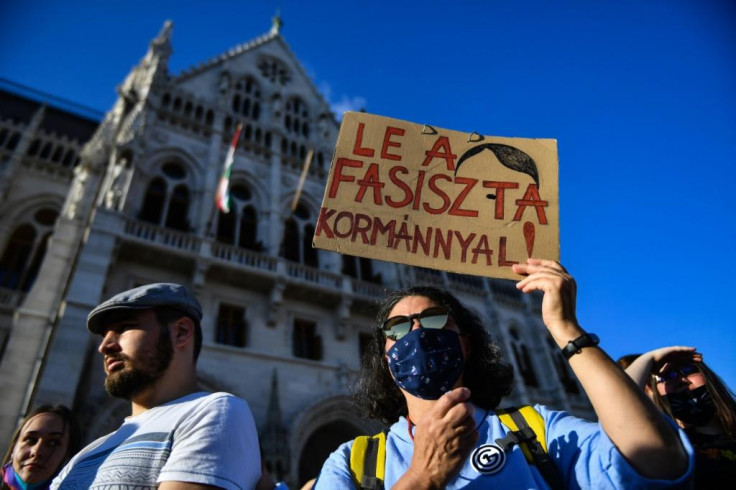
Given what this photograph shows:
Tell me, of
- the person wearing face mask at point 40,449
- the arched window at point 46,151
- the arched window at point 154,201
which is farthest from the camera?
the arched window at point 46,151

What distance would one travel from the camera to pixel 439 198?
2.43m

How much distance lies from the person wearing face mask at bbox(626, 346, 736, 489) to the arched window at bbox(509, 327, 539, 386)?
631 inches

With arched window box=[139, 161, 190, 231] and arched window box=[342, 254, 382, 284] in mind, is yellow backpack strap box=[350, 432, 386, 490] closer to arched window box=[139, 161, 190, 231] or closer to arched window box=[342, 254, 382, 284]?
arched window box=[139, 161, 190, 231]

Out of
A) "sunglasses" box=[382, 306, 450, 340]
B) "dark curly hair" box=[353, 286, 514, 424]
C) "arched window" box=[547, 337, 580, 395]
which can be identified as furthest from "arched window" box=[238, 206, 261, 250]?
"arched window" box=[547, 337, 580, 395]

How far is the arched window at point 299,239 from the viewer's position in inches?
605

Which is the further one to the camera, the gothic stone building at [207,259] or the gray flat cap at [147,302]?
the gothic stone building at [207,259]

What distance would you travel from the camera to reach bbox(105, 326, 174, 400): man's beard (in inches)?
89.2

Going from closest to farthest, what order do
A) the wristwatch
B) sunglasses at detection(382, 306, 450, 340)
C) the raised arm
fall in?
the raised arm, the wristwatch, sunglasses at detection(382, 306, 450, 340)

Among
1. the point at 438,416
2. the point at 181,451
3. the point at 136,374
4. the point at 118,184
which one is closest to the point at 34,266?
the point at 118,184

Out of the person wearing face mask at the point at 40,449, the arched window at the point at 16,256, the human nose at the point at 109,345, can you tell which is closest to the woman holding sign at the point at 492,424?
the human nose at the point at 109,345

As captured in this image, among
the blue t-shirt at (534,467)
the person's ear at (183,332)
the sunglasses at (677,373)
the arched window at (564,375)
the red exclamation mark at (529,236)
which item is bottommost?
the blue t-shirt at (534,467)

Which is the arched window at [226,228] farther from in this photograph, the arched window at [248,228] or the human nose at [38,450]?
the human nose at [38,450]

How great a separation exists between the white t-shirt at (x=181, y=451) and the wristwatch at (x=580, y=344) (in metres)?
1.44

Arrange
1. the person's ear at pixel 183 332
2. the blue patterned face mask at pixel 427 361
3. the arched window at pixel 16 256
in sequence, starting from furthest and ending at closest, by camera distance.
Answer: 1. the arched window at pixel 16 256
2. the person's ear at pixel 183 332
3. the blue patterned face mask at pixel 427 361
